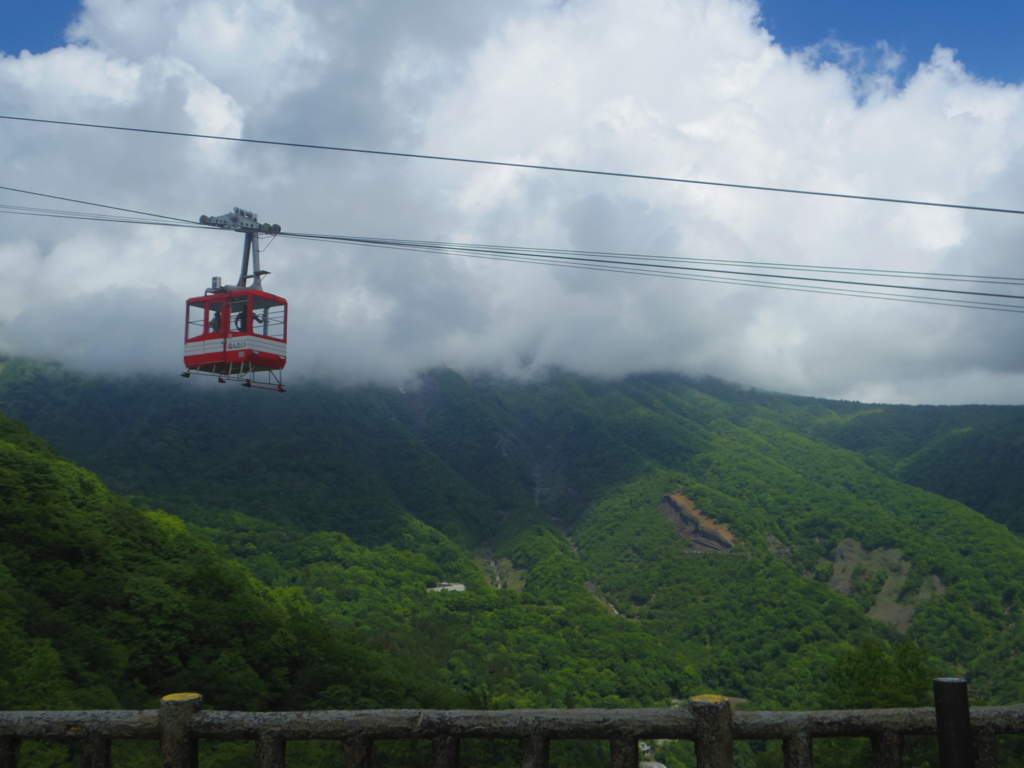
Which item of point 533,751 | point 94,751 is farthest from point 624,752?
point 94,751

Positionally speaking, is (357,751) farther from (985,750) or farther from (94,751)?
(985,750)

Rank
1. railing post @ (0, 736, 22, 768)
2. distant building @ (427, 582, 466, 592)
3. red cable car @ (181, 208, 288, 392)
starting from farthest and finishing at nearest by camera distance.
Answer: distant building @ (427, 582, 466, 592)
red cable car @ (181, 208, 288, 392)
railing post @ (0, 736, 22, 768)

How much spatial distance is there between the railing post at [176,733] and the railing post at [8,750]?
5.29 feet

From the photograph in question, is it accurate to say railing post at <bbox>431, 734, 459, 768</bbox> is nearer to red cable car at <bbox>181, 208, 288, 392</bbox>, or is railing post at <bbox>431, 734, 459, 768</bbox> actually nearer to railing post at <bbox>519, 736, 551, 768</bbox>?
railing post at <bbox>519, 736, 551, 768</bbox>

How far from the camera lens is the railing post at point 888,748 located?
6.72m

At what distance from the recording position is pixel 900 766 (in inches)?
263

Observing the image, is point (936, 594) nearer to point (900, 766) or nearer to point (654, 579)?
point (654, 579)

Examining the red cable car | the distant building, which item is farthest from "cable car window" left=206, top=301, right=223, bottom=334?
the distant building

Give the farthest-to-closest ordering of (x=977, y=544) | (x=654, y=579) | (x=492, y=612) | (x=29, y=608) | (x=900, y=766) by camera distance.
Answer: (x=654, y=579) → (x=977, y=544) → (x=492, y=612) → (x=29, y=608) → (x=900, y=766)

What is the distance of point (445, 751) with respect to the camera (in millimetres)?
6945

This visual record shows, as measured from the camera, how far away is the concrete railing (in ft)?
22.0

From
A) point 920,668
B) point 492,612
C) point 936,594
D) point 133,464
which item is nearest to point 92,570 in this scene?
point 920,668

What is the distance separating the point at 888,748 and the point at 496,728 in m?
3.84

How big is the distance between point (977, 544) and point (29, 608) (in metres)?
170
